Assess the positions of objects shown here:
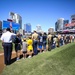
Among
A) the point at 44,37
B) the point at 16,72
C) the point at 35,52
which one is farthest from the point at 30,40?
the point at 16,72

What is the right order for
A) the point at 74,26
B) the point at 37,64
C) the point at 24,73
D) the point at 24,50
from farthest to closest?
the point at 74,26
the point at 24,50
the point at 37,64
the point at 24,73

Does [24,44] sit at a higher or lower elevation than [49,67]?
higher

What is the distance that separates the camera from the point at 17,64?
1051cm

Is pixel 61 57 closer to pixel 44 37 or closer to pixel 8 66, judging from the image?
pixel 8 66

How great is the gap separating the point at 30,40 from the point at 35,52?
915 millimetres

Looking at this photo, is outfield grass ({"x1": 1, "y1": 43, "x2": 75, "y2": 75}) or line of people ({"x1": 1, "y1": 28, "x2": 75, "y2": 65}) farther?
line of people ({"x1": 1, "y1": 28, "x2": 75, "y2": 65})

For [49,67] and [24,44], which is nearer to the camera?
[49,67]

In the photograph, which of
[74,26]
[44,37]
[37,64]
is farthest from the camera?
[74,26]

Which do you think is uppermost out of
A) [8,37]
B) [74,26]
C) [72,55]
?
[74,26]

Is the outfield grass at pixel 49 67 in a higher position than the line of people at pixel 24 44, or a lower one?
lower

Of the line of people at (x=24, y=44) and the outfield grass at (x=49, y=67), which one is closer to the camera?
the outfield grass at (x=49, y=67)

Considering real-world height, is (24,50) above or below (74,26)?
below

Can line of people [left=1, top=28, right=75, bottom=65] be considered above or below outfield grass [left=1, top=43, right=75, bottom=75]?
above

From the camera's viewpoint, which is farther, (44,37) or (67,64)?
(44,37)
